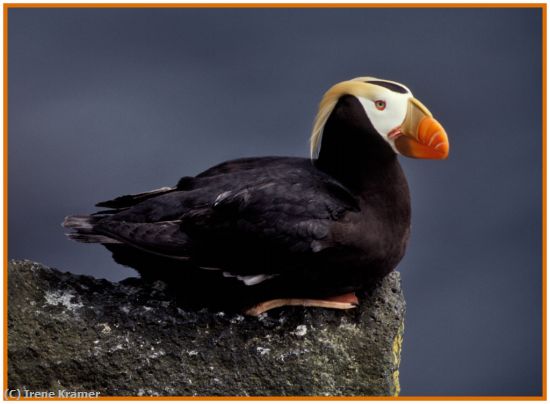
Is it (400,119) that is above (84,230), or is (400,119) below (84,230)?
above

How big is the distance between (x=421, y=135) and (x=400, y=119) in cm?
10

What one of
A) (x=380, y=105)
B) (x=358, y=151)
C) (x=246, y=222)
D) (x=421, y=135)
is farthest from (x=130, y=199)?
(x=421, y=135)

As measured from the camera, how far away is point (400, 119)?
415cm

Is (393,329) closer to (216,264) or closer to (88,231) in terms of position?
(216,264)

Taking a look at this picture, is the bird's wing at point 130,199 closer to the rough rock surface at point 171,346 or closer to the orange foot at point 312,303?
the rough rock surface at point 171,346

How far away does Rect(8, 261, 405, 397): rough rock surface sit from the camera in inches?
161

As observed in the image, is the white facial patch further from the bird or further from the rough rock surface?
the rough rock surface

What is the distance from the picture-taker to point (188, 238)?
412 cm

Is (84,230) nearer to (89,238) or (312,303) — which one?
(89,238)

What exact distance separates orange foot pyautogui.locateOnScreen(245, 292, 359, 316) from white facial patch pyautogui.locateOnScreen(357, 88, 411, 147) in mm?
658

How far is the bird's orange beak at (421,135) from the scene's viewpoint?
163 inches

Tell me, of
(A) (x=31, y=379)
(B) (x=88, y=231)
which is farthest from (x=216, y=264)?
(A) (x=31, y=379)

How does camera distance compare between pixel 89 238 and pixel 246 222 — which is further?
pixel 89 238

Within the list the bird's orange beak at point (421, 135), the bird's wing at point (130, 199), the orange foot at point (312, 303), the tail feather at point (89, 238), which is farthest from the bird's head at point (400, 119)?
the tail feather at point (89, 238)
